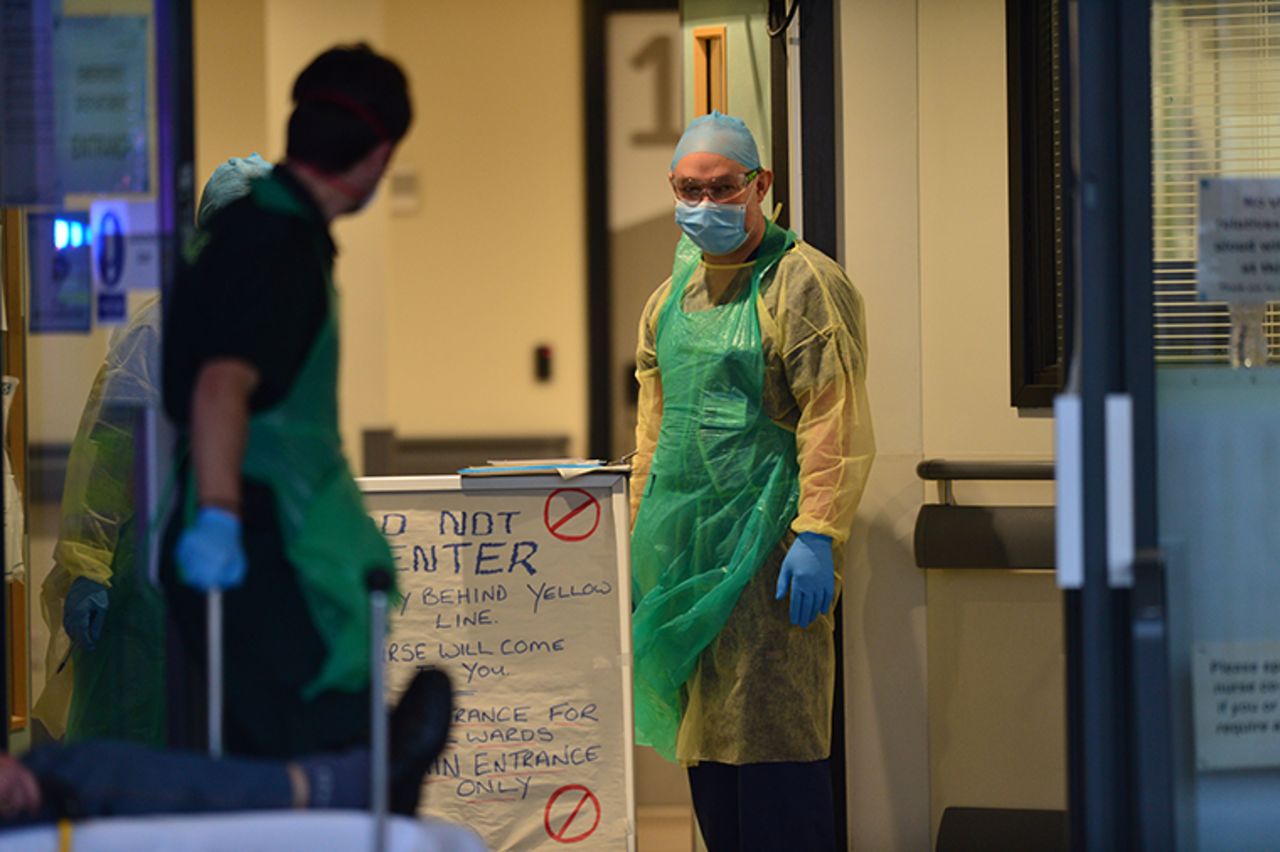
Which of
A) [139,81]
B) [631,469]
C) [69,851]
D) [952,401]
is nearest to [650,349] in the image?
[631,469]

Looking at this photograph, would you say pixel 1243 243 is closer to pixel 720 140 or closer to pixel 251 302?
pixel 720 140

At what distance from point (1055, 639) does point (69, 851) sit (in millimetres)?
2304

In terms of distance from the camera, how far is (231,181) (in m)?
2.95

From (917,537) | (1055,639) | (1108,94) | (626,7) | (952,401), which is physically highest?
(626,7)

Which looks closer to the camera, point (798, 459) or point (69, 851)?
point (69, 851)

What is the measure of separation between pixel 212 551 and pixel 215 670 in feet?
0.56

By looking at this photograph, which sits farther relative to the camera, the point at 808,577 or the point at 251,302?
the point at 808,577

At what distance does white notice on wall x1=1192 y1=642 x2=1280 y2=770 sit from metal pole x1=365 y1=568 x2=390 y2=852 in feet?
3.82

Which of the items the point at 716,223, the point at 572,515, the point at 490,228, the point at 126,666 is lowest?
the point at 126,666

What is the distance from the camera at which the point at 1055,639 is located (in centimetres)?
350

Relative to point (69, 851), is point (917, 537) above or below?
above

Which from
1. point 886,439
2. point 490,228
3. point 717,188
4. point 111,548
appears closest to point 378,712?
point 111,548

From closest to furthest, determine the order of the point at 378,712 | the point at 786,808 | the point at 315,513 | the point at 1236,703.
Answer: the point at 378,712, the point at 315,513, the point at 1236,703, the point at 786,808

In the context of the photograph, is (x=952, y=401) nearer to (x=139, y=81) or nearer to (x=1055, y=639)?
(x=1055, y=639)
